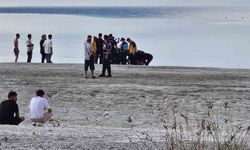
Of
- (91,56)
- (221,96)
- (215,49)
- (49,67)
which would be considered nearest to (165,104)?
(221,96)

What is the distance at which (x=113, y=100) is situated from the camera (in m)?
22.7

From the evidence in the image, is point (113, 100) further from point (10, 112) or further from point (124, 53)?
point (124, 53)

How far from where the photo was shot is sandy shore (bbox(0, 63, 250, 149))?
13570 mm

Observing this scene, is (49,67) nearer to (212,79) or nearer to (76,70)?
(76,70)

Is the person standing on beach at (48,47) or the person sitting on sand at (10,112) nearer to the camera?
the person sitting on sand at (10,112)

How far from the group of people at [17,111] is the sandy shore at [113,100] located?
0.85 feet

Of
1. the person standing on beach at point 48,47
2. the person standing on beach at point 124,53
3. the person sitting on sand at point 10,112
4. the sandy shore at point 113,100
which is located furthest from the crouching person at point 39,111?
the person standing on beach at point 124,53

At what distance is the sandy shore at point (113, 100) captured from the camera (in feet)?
44.5

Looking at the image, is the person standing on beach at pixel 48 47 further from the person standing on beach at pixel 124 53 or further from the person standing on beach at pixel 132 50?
the person standing on beach at pixel 132 50

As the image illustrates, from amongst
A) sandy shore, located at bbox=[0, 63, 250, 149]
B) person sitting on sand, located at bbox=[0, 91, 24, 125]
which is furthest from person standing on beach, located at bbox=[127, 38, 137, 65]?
person sitting on sand, located at bbox=[0, 91, 24, 125]

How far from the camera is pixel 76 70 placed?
1233 inches

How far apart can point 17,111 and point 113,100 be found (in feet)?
18.7

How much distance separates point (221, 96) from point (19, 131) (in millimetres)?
9901

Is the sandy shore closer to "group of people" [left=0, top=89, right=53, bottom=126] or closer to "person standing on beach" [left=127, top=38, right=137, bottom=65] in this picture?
"group of people" [left=0, top=89, right=53, bottom=126]
